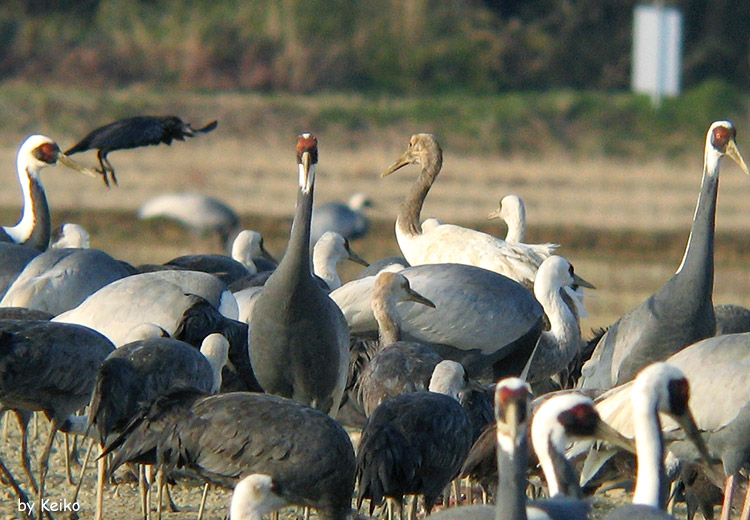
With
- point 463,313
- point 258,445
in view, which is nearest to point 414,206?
point 463,313

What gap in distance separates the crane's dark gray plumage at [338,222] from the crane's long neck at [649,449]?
310 inches

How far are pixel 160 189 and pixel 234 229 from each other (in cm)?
338

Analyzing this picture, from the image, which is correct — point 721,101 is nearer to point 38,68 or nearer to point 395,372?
point 38,68

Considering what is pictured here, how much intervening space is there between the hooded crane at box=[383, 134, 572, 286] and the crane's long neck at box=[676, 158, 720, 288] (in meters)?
1.78

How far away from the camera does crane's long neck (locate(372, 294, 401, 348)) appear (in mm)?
6789

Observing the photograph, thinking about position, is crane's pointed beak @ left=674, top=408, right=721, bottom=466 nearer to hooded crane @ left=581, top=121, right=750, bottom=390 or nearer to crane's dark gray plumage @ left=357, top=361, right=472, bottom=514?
crane's dark gray plumage @ left=357, top=361, right=472, bottom=514

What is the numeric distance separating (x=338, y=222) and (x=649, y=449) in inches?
322

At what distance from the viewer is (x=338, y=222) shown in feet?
40.4

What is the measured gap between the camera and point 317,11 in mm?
25484

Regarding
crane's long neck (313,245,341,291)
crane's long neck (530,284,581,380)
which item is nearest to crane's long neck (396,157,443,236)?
crane's long neck (313,245,341,291)

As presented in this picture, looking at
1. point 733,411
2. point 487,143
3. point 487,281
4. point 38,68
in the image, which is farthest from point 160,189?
point 733,411

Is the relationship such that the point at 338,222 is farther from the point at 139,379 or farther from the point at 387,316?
the point at 139,379

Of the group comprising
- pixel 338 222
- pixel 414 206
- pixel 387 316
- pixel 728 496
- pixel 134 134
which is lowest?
pixel 338 222

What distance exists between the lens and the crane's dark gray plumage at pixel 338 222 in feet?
40.1
